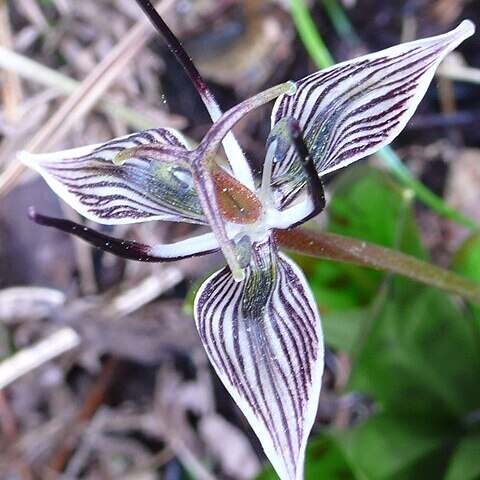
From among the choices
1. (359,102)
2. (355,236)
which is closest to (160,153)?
(359,102)

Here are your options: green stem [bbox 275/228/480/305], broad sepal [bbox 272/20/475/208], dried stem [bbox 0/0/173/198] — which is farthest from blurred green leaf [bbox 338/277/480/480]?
dried stem [bbox 0/0/173/198]

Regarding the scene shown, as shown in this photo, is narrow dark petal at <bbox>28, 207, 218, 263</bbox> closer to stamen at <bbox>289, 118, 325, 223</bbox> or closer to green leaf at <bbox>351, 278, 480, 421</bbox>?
stamen at <bbox>289, 118, 325, 223</bbox>

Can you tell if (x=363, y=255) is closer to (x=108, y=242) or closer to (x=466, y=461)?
(x=108, y=242)

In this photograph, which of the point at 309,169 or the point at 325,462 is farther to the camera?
the point at 325,462

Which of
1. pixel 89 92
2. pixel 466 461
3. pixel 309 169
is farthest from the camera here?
pixel 89 92

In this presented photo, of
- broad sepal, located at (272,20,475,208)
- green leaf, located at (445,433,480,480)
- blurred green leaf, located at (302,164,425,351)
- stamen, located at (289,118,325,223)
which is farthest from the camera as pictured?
blurred green leaf, located at (302,164,425,351)

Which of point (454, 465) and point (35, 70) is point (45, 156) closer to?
point (454, 465)
